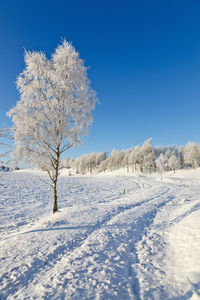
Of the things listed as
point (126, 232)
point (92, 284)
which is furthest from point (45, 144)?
point (92, 284)

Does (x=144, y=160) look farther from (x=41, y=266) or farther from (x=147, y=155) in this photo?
(x=41, y=266)

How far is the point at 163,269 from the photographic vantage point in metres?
4.83

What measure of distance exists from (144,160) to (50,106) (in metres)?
67.7

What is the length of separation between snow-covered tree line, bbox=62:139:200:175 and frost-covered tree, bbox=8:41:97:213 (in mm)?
44575

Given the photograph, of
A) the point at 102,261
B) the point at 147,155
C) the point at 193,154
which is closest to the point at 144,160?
the point at 147,155

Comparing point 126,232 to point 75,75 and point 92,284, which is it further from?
point 75,75

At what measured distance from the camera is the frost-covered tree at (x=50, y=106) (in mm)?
9859

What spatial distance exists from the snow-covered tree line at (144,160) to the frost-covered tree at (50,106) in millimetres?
44575

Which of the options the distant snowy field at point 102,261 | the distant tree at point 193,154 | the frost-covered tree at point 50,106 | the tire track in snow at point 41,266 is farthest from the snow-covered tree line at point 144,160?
the tire track in snow at point 41,266

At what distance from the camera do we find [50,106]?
1070cm

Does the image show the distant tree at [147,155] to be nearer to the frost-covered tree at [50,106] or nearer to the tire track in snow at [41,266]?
the frost-covered tree at [50,106]

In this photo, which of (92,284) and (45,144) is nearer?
(92,284)

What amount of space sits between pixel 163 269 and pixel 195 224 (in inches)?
188

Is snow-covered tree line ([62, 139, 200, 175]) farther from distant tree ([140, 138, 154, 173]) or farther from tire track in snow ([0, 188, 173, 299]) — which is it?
tire track in snow ([0, 188, 173, 299])
